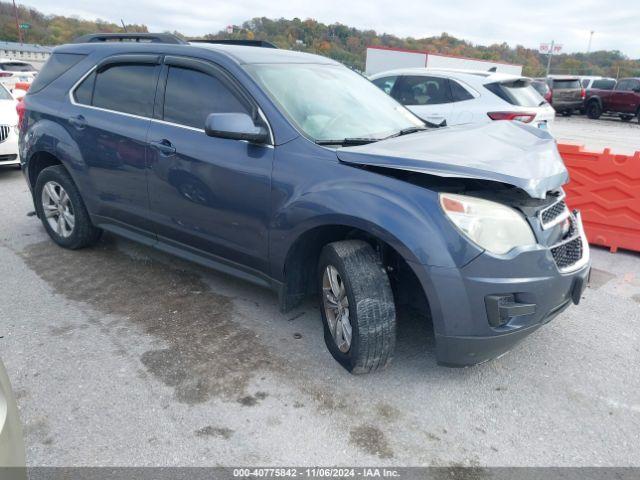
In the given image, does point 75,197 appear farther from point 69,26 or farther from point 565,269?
point 69,26

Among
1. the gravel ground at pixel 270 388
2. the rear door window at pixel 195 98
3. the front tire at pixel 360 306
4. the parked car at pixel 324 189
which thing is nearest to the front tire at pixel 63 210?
the parked car at pixel 324 189

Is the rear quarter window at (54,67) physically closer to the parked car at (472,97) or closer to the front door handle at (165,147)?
the front door handle at (165,147)

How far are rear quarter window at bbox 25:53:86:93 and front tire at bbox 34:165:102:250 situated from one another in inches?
30.1

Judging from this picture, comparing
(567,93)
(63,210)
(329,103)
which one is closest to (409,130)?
(329,103)

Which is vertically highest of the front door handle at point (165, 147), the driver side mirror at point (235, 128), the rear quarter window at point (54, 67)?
the rear quarter window at point (54, 67)

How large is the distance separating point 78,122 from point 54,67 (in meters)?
0.81

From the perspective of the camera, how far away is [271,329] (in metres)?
3.62

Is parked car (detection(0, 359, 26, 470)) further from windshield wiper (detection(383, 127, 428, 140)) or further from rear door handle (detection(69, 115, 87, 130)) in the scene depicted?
rear door handle (detection(69, 115, 87, 130))

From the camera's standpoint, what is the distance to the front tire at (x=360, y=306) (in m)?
2.85

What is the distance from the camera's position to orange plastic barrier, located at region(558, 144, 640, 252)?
16.9 feet

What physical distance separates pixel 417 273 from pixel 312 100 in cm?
147

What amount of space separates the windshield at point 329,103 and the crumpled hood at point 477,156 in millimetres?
319

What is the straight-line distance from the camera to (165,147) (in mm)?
3682

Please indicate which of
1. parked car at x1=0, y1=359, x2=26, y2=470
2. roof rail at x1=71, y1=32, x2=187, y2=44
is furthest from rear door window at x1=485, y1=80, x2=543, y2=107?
parked car at x1=0, y1=359, x2=26, y2=470
